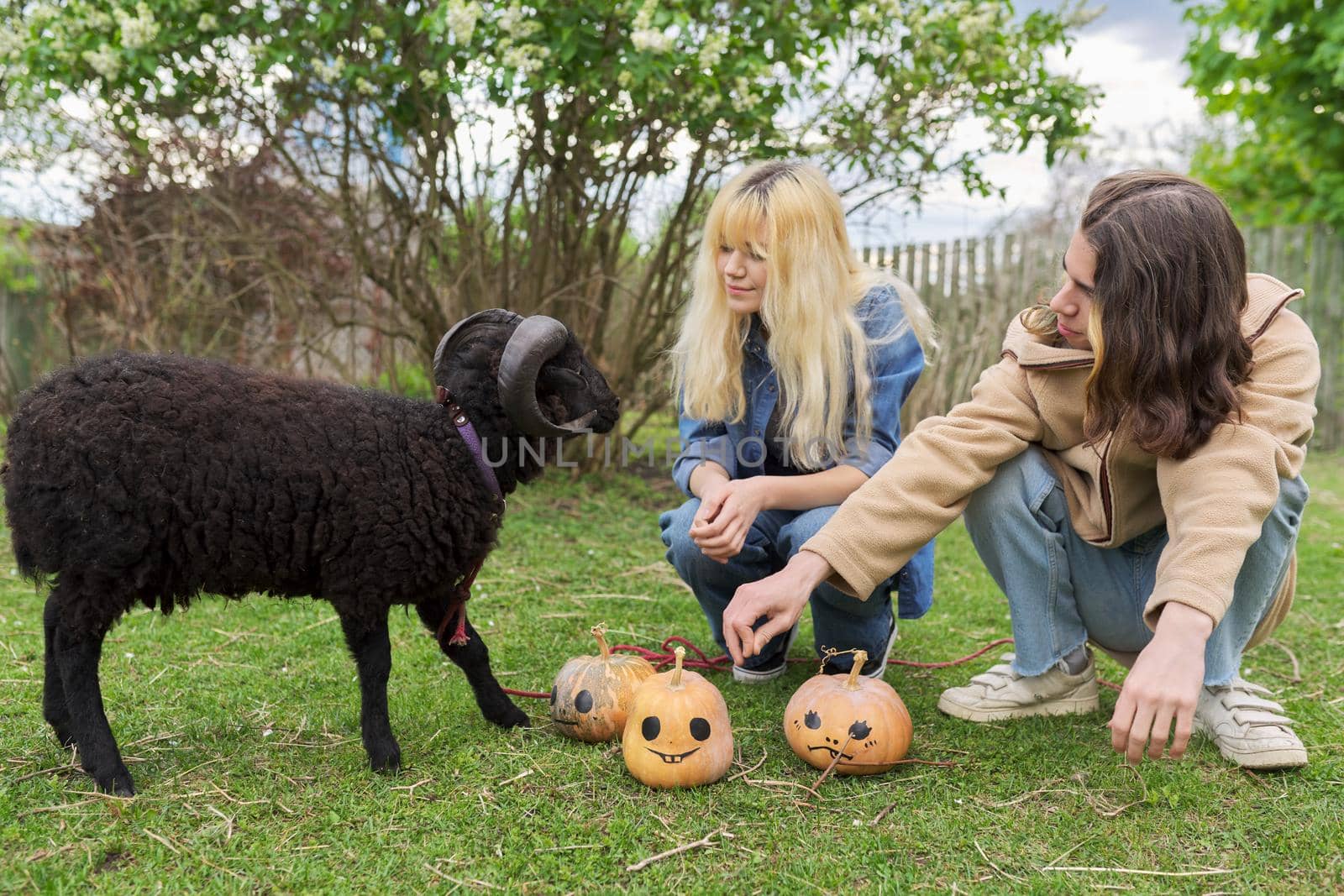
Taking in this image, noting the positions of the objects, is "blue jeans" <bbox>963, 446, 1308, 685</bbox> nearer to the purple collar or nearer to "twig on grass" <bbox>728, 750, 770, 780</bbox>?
"twig on grass" <bbox>728, 750, 770, 780</bbox>

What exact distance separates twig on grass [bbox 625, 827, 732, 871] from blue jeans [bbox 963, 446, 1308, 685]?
1305 millimetres

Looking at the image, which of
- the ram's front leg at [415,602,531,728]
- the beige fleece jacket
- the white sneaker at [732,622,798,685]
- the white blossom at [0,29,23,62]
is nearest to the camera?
the beige fleece jacket

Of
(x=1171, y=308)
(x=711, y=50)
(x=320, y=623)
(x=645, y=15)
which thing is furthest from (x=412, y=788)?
(x=711, y=50)

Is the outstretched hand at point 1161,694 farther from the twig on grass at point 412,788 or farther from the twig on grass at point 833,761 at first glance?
the twig on grass at point 412,788

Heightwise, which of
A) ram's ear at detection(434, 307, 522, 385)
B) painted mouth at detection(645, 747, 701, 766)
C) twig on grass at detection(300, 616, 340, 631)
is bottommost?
twig on grass at detection(300, 616, 340, 631)

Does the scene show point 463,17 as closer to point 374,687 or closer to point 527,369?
point 527,369

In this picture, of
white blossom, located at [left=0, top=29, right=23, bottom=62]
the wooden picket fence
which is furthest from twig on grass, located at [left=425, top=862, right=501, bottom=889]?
the wooden picket fence

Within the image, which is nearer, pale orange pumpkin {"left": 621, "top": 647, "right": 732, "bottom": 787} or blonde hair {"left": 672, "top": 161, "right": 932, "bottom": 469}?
pale orange pumpkin {"left": 621, "top": 647, "right": 732, "bottom": 787}

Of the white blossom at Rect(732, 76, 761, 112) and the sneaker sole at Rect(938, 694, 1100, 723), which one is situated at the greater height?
the white blossom at Rect(732, 76, 761, 112)

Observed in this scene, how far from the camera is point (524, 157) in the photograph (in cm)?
597

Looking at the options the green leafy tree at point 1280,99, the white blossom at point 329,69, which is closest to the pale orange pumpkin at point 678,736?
the white blossom at point 329,69

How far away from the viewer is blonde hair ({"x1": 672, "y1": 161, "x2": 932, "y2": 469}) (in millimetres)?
3182

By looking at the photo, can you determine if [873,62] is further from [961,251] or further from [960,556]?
[961,251]

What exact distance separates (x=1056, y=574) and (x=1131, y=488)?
0.39 metres
